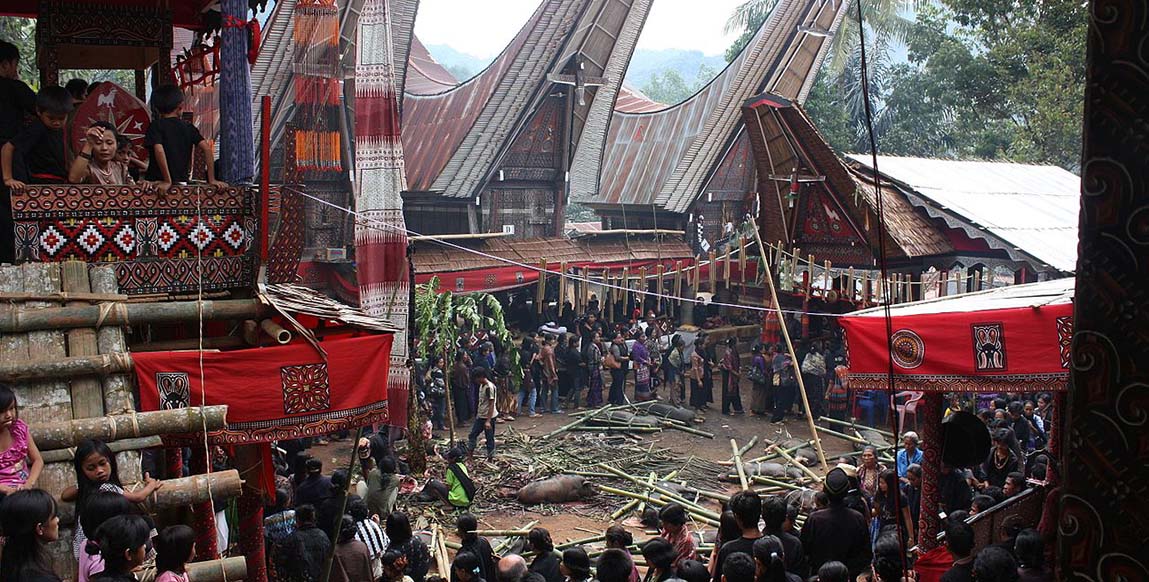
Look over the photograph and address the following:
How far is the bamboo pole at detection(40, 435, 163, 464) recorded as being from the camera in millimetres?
5121

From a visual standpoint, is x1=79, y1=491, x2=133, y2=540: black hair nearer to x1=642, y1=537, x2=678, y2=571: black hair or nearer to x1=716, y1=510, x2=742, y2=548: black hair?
x1=642, y1=537, x2=678, y2=571: black hair

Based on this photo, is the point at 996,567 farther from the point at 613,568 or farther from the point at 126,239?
the point at 126,239

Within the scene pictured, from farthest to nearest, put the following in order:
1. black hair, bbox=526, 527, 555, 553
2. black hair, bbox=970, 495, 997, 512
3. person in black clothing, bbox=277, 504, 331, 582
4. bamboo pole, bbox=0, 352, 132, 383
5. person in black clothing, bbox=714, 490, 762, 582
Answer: black hair, bbox=970, 495, 997, 512 → person in black clothing, bbox=277, 504, 331, 582 → black hair, bbox=526, 527, 555, 553 → person in black clothing, bbox=714, 490, 762, 582 → bamboo pole, bbox=0, 352, 132, 383

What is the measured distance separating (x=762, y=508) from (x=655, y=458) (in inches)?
349

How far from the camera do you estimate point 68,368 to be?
17.9ft

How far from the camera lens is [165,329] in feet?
22.7

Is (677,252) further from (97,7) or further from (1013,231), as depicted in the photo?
(97,7)

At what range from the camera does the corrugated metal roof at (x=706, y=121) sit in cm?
2284

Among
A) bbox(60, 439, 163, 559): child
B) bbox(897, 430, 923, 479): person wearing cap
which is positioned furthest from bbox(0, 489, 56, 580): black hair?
bbox(897, 430, 923, 479): person wearing cap

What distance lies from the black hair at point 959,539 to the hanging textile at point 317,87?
10277 mm

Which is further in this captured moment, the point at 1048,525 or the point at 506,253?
the point at 506,253

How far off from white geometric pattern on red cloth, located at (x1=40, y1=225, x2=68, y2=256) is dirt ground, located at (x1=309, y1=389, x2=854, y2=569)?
20.7ft

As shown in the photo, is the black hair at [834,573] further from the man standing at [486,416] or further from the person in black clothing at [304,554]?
the man standing at [486,416]

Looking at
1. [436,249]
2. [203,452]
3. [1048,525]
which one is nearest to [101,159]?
[203,452]
